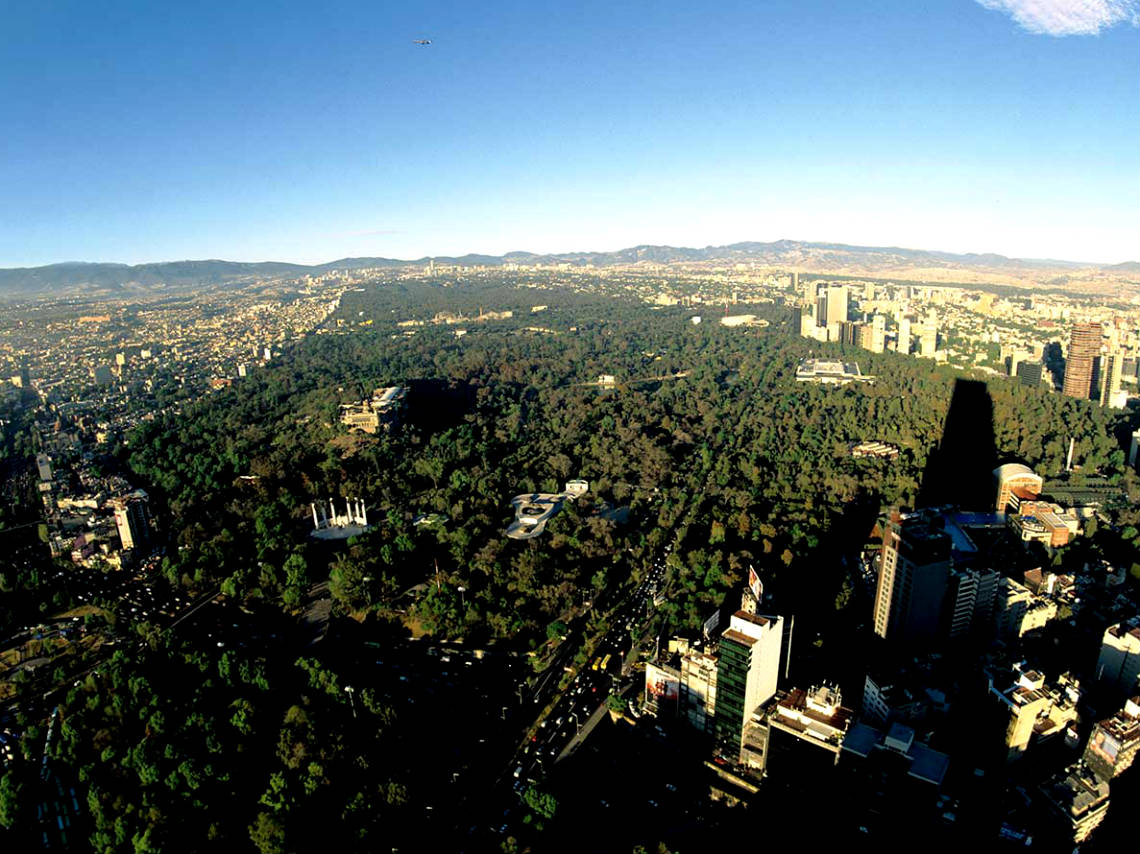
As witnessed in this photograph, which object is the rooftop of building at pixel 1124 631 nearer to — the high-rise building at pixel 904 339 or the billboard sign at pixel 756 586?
the billboard sign at pixel 756 586

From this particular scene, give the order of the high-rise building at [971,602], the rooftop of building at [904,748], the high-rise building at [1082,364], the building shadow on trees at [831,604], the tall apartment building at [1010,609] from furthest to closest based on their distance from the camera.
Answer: the high-rise building at [1082,364]
the tall apartment building at [1010,609]
the high-rise building at [971,602]
the building shadow on trees at [831,604]
the rooftop of building at [904,748]

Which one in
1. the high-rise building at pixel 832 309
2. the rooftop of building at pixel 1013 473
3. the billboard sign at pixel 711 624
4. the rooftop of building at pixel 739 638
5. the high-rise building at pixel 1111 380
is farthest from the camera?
the high-rise building at pixel 832 309

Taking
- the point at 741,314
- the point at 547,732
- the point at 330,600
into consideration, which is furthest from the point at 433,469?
the point at 741,314

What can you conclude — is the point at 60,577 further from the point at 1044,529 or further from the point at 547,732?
the point at 1044,529

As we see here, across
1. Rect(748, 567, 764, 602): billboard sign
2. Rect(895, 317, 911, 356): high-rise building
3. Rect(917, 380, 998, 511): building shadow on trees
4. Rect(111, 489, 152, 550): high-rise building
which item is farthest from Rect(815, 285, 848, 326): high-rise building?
Rect(111, 489, 152, 550): high-rise building

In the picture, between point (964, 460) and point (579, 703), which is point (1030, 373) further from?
point (579, 703)

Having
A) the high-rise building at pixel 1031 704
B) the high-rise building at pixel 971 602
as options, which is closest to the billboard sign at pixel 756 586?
the high-rise building at pixel 971 602
